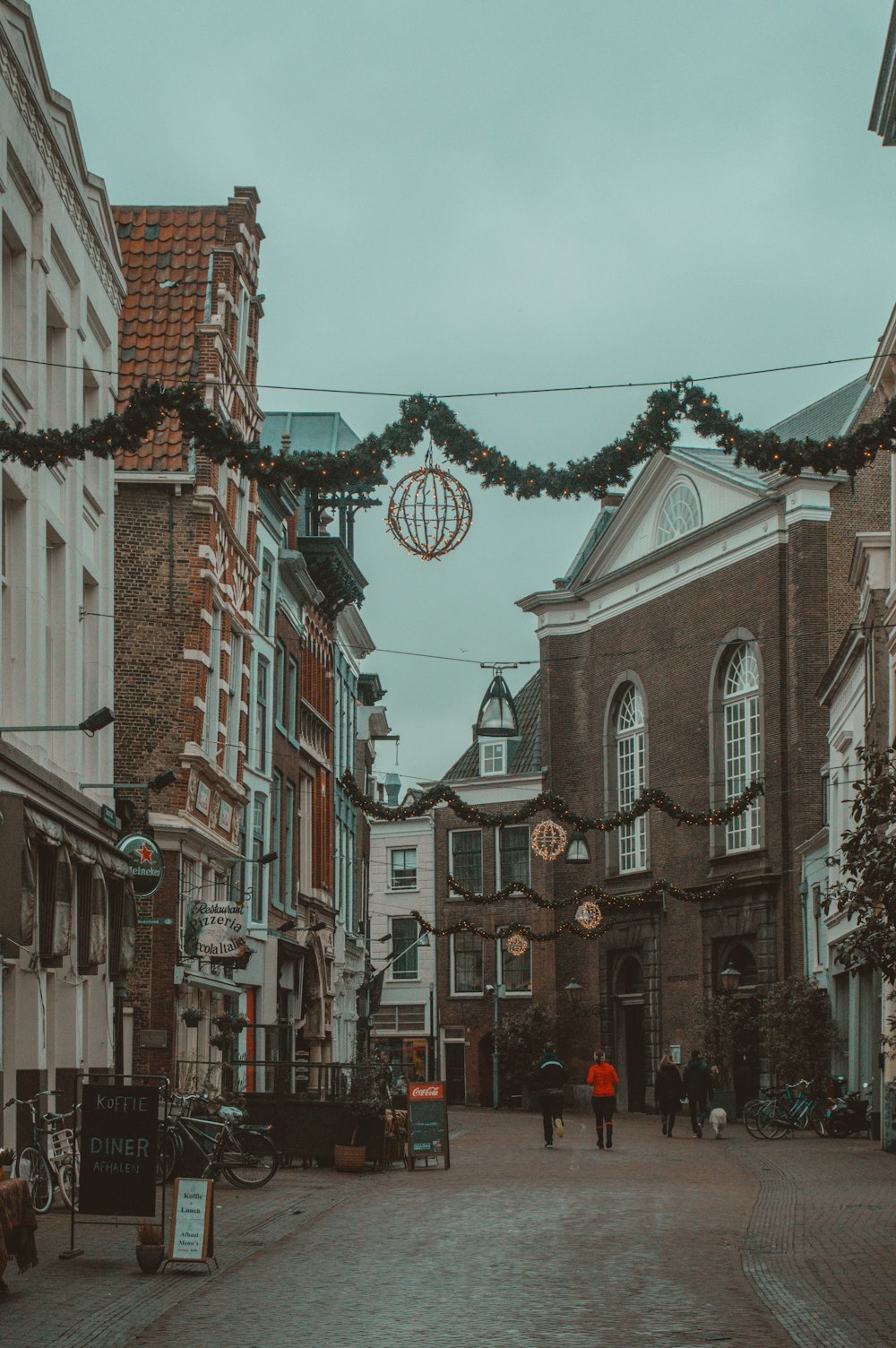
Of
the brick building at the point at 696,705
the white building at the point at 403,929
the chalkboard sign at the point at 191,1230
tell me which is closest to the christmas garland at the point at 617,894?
the brick building at the point at 696,705

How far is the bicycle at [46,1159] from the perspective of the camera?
16297mm

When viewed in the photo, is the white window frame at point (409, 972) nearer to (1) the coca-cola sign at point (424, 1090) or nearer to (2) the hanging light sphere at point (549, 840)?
(2) the hanging light sphere at point (549, 840)

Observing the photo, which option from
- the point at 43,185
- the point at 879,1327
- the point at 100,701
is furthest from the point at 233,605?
the point at 879,1327

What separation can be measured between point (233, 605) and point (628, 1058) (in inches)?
975

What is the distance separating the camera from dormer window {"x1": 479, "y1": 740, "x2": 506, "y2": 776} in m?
64.8

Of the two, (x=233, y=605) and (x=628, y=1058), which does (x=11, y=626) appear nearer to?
(x=233, y=605)

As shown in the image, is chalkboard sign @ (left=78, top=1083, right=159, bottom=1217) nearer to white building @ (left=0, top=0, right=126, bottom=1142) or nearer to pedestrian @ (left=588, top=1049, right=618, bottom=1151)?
white building @ (left=0, top=0, right=126, bottom=1142)

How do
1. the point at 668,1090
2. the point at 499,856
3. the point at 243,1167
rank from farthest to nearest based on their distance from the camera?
the point at 499,856 → the point at 668,1090 → the point at 243,1167

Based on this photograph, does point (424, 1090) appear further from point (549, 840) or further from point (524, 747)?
point (524, 747)

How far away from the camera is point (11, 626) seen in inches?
736

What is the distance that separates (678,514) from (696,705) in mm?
5412

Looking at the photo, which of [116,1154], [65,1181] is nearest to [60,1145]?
[65,1181]

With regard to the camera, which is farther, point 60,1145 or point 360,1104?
point 360,1104

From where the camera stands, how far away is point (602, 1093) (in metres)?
27.6
